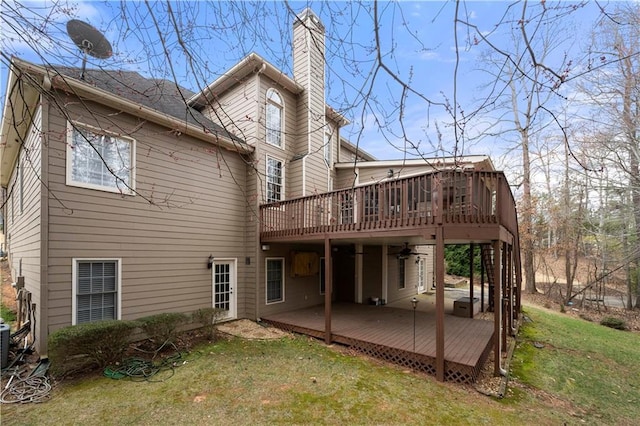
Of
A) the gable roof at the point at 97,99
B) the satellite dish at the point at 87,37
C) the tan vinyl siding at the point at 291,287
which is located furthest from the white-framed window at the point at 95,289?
the satellite dish at the point at 87,37

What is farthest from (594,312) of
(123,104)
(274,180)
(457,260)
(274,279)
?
(123,104)

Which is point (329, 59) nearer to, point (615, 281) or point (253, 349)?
point (253, 349)

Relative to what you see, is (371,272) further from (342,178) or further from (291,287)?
(342,178)

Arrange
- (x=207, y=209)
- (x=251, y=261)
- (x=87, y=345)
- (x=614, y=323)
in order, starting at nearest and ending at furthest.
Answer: (x=87, y=345), (x=207, y=209), (x=251, y=261), (x=614, y=323)

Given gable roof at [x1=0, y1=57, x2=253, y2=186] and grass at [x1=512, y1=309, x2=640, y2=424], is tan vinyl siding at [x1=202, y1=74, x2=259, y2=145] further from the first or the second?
grass at [x1=512, y1=309, x2=640, y2=424]

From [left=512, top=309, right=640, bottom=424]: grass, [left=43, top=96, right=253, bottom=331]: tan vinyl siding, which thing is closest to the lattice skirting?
[left=512, top=309, right=640, bottom=424]: grass

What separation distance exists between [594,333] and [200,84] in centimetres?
1255

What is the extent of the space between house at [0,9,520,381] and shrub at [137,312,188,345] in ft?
2.51

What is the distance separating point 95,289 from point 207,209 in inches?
118

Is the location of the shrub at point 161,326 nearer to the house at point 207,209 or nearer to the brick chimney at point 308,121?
the house at point 207,209

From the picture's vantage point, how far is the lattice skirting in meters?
5.07

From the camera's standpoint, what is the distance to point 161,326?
6.03 metres

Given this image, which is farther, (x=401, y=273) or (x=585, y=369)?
(x=401, y=273)

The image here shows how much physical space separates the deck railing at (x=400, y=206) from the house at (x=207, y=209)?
0.04m
